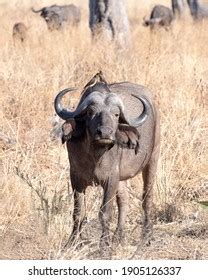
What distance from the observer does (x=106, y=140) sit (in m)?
5.88

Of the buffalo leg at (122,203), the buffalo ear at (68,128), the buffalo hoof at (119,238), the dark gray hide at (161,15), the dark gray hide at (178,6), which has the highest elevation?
the buffalo ear at (68,128)

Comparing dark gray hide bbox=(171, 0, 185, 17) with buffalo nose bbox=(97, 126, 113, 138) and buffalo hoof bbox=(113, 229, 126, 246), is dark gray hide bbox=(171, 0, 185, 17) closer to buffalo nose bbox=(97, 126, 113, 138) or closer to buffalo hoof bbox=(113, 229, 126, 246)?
buffalo hoof bbox=(113, 229, 126, 246)

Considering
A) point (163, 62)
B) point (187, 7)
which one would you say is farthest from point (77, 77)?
point (187, 7)

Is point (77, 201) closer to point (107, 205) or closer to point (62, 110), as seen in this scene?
point (107, 205)

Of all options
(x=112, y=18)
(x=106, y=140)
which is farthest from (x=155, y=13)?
(x=106, y=140)

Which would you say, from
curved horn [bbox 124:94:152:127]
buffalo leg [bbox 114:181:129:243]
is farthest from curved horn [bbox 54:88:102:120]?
buffalo leg [bbox 114:181:129:243]

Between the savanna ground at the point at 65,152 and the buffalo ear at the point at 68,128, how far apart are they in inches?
25.3

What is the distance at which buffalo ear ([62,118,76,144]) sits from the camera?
6.13 metres

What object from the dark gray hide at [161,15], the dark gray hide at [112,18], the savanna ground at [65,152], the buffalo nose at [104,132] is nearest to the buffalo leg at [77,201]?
the savanna ground at [65,152]

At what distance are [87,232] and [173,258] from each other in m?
0.78

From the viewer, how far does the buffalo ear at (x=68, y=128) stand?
6.13m

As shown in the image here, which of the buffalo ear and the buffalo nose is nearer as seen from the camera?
the buffalo nose

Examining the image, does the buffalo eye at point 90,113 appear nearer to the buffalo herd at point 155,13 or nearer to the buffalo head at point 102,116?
the buffalo head at point 102,116

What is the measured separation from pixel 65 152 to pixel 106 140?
122 inches
